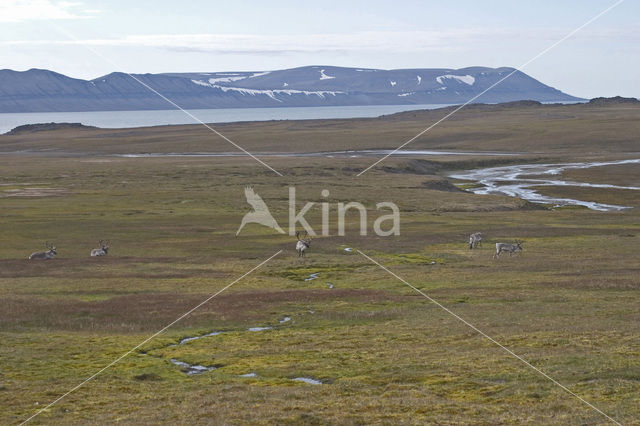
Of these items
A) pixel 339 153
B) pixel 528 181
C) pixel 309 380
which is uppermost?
pixel 339 153

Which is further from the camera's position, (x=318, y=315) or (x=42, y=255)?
(x=42, y=255)

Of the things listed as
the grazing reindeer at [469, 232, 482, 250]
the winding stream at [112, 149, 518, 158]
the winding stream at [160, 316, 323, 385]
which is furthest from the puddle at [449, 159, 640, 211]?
the winding stream at [160, 316, 323, 385]

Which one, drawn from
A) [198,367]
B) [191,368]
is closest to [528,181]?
→ [198,367]

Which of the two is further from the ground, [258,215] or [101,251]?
[101,251]

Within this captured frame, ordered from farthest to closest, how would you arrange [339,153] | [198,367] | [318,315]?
[339,153]
[318,315]
[198,367]

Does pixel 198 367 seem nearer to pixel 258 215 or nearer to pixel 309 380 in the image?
pixel 309 380

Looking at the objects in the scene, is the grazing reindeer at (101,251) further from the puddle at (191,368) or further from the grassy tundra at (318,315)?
the puddle at (191,368)

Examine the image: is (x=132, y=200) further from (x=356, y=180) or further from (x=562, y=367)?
(x=562, y=367)

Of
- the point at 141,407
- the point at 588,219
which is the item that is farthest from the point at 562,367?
the point at 588,219
